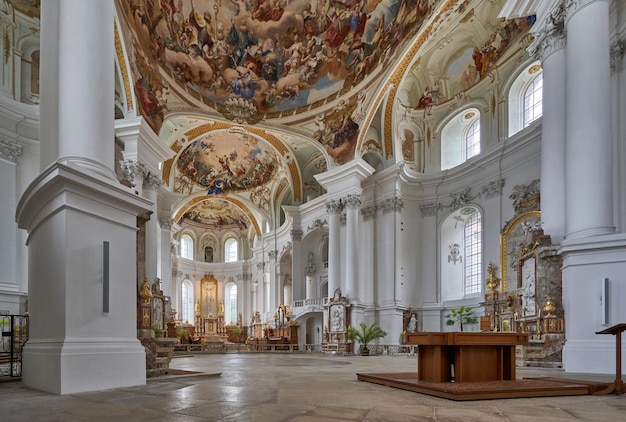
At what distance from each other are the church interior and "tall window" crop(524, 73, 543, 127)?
0.11 metres

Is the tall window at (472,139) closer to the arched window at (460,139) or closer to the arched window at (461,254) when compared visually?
the arched window at (460,139)

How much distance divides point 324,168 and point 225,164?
742 centimetres

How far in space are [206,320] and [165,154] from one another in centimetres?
2420

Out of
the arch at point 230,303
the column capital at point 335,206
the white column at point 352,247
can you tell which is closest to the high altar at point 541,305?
the white column at point 352,247

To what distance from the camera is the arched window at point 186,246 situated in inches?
1656

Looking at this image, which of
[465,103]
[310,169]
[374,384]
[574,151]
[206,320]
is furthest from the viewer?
[206,320]

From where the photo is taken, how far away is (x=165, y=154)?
763 inches

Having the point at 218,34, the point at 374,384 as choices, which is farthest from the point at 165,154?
the point at 374,384

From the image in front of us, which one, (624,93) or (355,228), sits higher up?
(624,93)

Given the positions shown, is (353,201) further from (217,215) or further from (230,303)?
(230,303)

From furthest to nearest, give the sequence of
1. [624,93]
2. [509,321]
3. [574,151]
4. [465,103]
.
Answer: [465,103] < [509,321] < [624,93] < [574,151]

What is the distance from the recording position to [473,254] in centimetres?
2238

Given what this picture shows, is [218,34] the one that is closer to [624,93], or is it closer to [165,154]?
[165,154]

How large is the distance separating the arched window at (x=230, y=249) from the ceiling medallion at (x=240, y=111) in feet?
68.9
